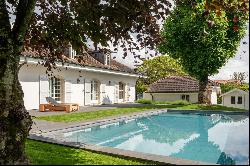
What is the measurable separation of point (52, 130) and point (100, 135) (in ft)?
9.15

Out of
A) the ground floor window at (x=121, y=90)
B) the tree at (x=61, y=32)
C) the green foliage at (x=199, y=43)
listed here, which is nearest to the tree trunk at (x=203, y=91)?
the green foliage at (x=199, y=43)

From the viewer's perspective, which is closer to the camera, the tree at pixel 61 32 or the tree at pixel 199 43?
the tree at pixel 61 32

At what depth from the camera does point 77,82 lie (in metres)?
→ 29.1

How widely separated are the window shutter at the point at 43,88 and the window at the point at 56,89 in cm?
132

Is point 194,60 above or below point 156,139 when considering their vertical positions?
above

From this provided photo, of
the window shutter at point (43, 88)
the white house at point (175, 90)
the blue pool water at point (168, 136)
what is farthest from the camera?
the white house at point (175, 90)

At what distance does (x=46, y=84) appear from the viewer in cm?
2503

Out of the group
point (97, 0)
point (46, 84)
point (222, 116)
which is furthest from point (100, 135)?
point (222, 116)

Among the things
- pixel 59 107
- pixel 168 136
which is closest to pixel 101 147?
pixel 168 136

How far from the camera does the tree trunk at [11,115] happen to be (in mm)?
6590

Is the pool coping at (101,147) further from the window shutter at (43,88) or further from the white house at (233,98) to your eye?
the white house at (233,98)

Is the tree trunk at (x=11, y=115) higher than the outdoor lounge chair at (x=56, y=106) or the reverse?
higher

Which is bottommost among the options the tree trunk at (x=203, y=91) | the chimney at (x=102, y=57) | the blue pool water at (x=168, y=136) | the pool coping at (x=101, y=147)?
the blue pool water at (x=168, y=136)

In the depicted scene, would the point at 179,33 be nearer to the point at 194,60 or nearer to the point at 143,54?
the point at 194,60
